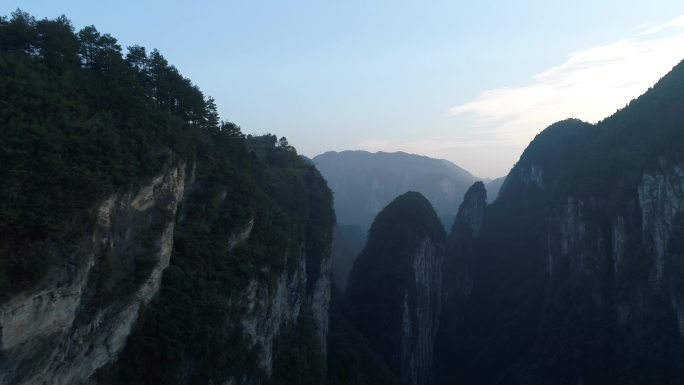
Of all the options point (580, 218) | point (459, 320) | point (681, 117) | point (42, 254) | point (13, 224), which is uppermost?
point (681, 117)

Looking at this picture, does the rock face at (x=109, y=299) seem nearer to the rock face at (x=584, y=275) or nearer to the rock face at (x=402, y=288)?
the rock face at (x=402, y=288)

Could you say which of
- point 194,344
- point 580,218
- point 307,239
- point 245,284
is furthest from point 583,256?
point 194,344

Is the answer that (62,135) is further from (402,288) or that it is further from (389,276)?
(389,276)

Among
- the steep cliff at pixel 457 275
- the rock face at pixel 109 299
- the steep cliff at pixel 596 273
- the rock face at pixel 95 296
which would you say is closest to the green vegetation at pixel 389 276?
the steep cliff at pixel 457 275

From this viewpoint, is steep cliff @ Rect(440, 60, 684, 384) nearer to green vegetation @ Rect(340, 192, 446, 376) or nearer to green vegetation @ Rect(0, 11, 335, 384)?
green vegetation @ Rect(340, 192, 446, 376)

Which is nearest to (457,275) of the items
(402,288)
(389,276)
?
(389,276)

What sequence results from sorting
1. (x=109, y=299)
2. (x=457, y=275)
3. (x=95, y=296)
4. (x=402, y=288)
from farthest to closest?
(x=457, y=275) < (x=402, y=288) < (x=109, y=299) < (x=95, y=296)

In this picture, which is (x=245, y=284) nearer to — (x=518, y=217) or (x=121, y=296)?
(x=121, y=296)
